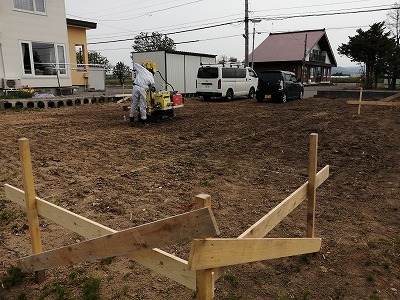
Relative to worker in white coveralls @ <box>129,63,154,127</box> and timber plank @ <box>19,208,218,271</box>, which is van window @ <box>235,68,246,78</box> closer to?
worker in white coveralls @ <box>129,63,154,127</box>

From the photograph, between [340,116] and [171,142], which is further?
[340,116]

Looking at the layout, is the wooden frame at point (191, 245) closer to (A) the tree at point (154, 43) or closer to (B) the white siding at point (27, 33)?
(B) the white siding at point (27, 33)

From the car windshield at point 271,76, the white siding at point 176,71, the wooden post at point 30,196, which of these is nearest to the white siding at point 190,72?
the white siding at point 176,71

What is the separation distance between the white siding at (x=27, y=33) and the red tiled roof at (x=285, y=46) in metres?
30.3

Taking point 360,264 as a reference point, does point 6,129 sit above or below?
above

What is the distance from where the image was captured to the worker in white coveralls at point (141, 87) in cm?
1026

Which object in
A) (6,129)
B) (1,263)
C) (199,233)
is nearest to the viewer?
(199,233)

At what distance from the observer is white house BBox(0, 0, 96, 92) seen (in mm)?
15914

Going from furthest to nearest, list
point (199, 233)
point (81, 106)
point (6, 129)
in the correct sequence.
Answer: point (81, 106) → point (6, 129) → point (199, 233)

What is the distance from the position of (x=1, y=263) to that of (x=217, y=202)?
8.23 feet

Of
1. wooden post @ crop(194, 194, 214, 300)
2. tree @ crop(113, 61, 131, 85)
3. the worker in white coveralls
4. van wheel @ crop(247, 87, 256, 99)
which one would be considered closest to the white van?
van wheel @ crop(247, 87, 256, 99)

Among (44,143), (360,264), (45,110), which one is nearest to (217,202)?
(360,264)

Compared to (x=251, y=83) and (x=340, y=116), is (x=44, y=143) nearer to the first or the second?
(x=340, y=116)

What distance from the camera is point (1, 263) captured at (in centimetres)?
324
